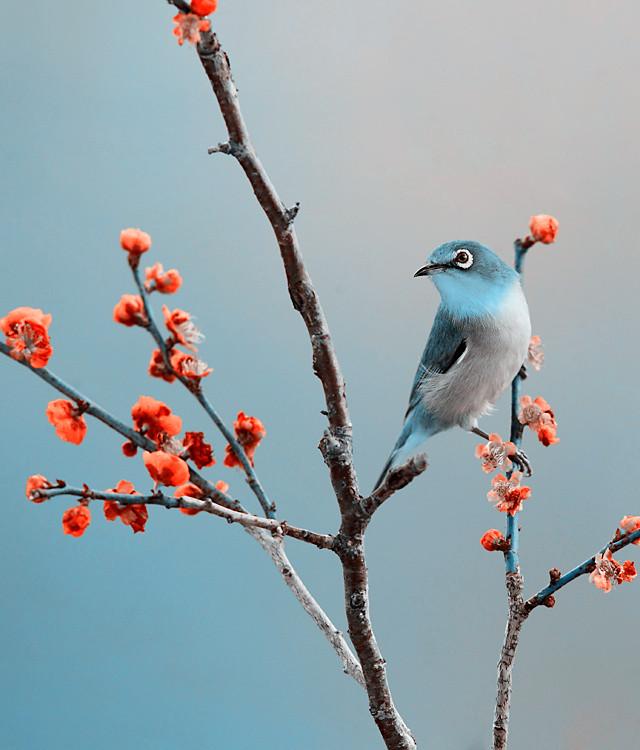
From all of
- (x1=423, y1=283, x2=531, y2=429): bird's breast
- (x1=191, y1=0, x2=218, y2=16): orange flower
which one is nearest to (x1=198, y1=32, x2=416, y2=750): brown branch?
(x1=191, y1=0, x2=218, y2=16): orange flower

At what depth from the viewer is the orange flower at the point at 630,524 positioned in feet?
2.86

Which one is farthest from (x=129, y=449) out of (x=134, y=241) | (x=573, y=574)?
(x=573, y=574)

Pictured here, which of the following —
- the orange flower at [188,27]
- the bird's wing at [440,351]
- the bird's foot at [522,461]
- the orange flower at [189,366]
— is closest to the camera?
the orange flower at [188,27]

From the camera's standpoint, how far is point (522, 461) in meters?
1.05

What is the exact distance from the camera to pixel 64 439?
0.73 meters

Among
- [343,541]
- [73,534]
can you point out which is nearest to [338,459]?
[343,541]

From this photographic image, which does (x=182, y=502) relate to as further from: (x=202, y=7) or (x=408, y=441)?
(x=408, y=441)

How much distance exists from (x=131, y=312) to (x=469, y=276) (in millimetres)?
524

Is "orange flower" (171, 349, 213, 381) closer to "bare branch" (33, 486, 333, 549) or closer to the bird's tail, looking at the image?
"bare branch" (33, 486, 333, 549)

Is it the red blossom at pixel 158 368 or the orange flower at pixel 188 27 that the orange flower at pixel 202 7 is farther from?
the red blossom at pixel 158 368

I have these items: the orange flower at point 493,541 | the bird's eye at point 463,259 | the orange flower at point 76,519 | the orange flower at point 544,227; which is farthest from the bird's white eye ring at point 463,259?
the orange flower at point 76,519

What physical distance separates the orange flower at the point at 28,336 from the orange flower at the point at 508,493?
1.68ft

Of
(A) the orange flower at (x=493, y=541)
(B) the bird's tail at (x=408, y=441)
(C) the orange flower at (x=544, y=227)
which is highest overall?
(C) the orange flower at (x=544, y=227)

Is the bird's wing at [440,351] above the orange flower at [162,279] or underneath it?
above
